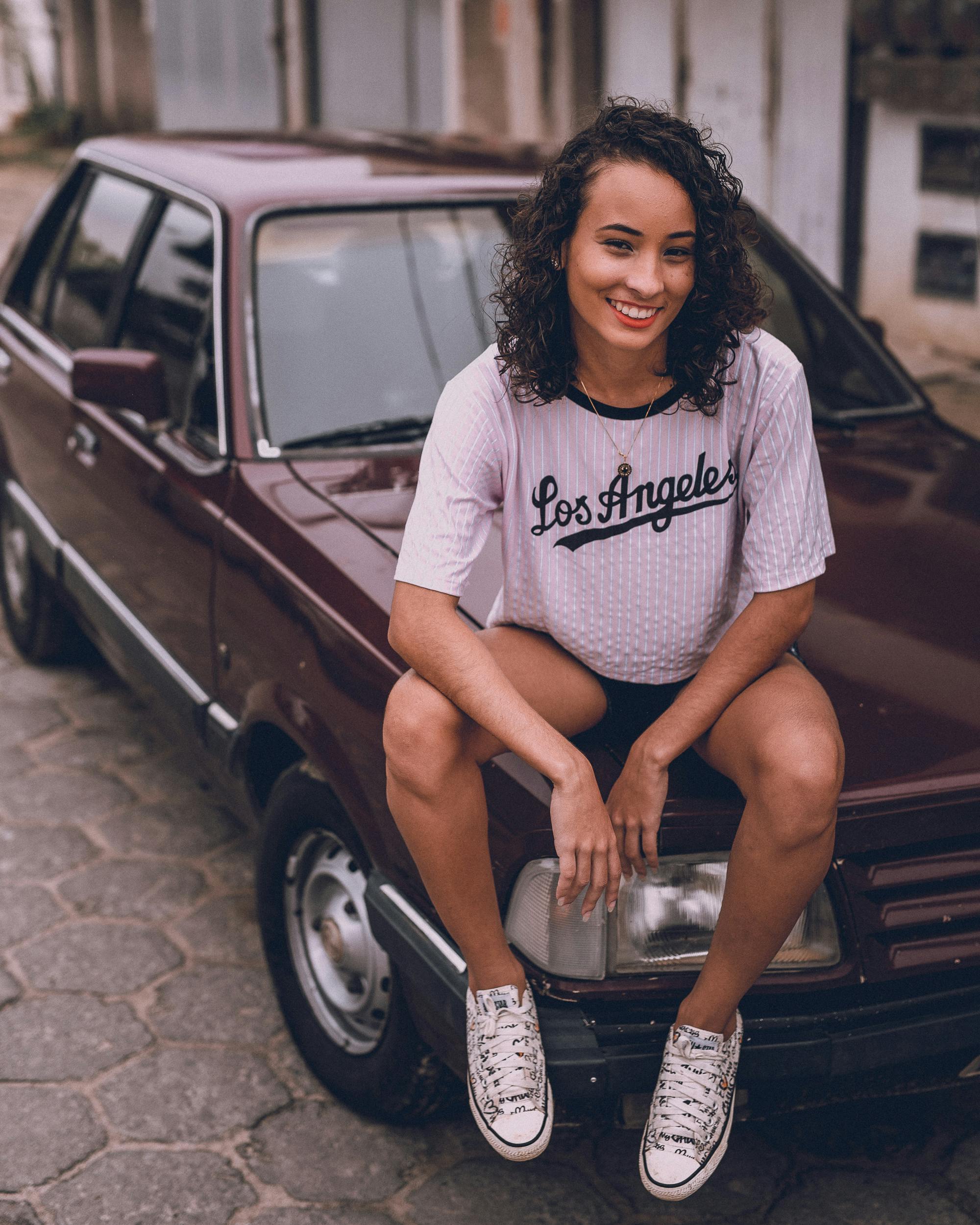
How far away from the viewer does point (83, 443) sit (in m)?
3.86

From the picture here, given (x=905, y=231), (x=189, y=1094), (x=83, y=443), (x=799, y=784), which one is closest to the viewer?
(x=799, y=784)

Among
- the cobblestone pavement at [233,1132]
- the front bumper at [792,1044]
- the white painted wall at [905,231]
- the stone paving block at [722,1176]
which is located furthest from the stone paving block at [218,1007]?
the white painted wall at [905,231]

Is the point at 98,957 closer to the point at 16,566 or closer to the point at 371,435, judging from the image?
the point at 371,435

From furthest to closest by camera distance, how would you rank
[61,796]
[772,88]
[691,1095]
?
[772,88] < [61,796] < [691,1095]

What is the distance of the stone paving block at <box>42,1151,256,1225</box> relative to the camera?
2518mm

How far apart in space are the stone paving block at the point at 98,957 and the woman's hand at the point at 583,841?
1.49 m

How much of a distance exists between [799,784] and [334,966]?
3.75ft

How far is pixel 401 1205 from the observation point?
2.56 meters

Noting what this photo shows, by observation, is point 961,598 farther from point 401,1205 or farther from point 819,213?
point 819,213

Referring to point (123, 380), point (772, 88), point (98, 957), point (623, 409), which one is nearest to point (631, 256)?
point (623, 409)

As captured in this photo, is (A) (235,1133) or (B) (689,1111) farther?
(A) (235,1133)

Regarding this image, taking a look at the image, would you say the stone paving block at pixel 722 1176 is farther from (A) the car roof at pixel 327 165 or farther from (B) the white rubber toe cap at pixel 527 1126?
(A) the car roof at pixel 327 165

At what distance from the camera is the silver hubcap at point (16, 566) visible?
15.6 feet

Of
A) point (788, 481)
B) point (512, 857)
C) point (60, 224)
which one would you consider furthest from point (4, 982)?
point (60, 224)
